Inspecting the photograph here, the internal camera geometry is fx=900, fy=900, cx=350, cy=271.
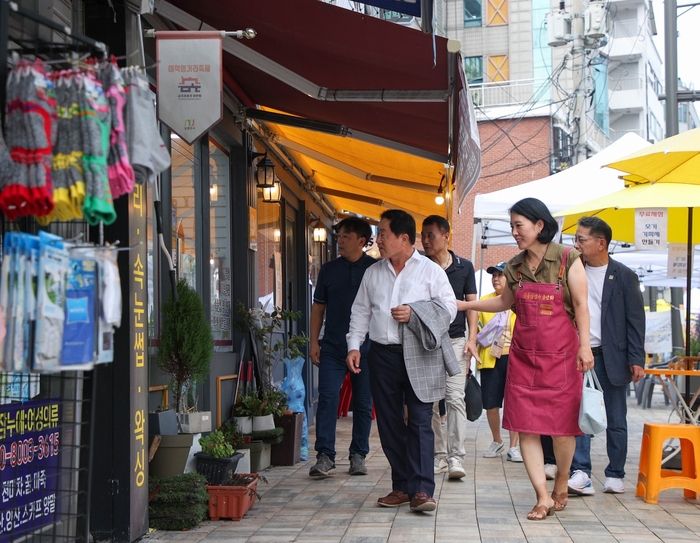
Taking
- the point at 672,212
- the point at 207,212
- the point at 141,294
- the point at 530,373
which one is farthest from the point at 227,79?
the point at 672,212

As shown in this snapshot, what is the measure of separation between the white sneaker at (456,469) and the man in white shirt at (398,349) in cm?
119

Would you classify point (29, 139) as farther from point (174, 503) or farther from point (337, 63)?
point (337, 63)

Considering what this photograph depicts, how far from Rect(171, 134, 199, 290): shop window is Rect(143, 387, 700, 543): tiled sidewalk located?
5.79ft

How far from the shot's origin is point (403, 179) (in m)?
10.8

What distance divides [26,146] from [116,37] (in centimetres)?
207

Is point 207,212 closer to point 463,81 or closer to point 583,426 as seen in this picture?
point 463,81

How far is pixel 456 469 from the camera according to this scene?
6.94m

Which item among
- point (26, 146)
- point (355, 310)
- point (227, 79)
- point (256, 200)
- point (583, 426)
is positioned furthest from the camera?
point (256, 200)

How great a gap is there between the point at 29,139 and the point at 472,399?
5.82 meters

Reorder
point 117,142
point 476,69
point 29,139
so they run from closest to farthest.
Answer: point 29,139
point 117,142
point 476,69

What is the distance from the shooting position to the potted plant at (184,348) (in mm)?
5539

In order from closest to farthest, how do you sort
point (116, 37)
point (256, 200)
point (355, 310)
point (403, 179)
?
point (116, 37) → point (355, 310) → point (256, 200) → point (403, 179)

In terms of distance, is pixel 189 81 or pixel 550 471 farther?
pixel 550 471

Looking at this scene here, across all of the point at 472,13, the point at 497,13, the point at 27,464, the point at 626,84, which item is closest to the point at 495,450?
the point at 27,464
